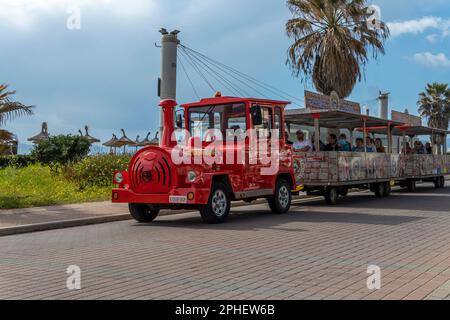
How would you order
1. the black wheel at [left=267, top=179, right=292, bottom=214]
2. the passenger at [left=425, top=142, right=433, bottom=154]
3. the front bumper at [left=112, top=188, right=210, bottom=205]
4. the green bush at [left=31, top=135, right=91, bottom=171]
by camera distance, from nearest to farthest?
the front bumper at [left=112, top=188, right=210, bottom=205] < the black wheel at [left=267, top=179, right=292, bottom=214] < the green bush at [left=31, top=135, right=91, bottom=171] < the passenger at [left=425, top=142, right=433, bottom=154]

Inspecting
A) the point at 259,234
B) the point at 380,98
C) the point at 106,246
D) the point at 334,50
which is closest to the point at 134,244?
the point at 106,246

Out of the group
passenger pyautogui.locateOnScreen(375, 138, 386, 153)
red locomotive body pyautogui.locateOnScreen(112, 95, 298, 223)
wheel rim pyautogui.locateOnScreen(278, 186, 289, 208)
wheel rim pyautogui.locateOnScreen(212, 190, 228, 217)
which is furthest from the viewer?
passenger pyautogui.locateOnScreen(375, 138, 386, 153)

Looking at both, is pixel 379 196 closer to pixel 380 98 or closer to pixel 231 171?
pixel 231 171

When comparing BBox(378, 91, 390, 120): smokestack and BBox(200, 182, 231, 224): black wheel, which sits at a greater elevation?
BBox(378, 91, 390, 120): smokestack

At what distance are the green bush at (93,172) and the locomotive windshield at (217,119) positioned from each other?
8042mm

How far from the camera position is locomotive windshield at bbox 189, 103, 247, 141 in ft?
39.9

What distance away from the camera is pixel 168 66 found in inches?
658

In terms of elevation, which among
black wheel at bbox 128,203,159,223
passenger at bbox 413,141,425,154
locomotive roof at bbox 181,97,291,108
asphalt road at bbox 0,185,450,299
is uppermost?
locomotive roof at bbox 181,97,291,108

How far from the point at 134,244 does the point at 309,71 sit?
16479 millimetres

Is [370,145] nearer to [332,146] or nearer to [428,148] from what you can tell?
[332,146]

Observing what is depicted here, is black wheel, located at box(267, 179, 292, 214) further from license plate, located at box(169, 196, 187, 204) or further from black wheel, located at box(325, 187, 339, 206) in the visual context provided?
license plate, located at box(169, 196, 187, 204)

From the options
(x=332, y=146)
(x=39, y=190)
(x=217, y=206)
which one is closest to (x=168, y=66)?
(x=332, y=146)

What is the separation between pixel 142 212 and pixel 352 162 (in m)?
7.62

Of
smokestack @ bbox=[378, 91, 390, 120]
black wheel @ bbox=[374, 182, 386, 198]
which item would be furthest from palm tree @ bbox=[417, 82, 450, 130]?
black wheel @ bbox=[374, 182, 386, 198]
